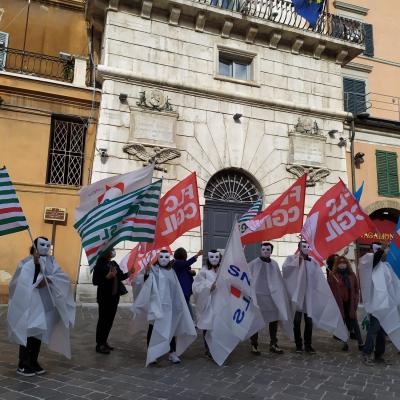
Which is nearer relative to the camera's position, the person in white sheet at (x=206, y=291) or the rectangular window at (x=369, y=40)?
the person in white sheet at (x=206, y=291)

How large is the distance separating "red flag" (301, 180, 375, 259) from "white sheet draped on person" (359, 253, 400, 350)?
45 centimetres

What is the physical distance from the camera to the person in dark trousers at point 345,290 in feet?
24.4

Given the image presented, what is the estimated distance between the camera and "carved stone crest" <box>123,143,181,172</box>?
11625 millimetres

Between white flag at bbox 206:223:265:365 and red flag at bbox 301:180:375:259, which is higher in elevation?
red flag at bbox 301:180:375:259

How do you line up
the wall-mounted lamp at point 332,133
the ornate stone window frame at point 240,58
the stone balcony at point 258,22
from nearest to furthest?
the stone balcony at point 258,22
the ornate stone window frame at point 240,58
the wall-mounted lamp at point 332,133

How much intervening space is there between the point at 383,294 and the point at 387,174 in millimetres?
10080

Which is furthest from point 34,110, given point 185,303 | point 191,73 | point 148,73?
point 185,303

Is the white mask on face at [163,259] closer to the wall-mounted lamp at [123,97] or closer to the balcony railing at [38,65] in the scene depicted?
the wall-mounted lamp at [123,97]

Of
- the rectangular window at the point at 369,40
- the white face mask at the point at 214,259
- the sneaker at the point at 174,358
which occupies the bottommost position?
the sneaker at the point at 174,358

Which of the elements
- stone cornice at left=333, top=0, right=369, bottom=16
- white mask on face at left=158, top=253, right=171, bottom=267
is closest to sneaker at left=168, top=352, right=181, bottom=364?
white mask on face at left=158, top=253, right=171, bottom=267

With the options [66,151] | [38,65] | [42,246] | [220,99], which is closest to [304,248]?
[42,246]

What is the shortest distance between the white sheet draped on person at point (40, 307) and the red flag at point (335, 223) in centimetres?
379

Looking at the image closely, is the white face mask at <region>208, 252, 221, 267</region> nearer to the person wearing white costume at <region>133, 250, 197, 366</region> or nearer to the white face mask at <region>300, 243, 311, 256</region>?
the person wearing white costume at <region>133, 250, 197, 366</region>

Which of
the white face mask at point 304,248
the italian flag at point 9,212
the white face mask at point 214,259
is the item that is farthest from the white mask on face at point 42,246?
the white face mask at point 304,248
